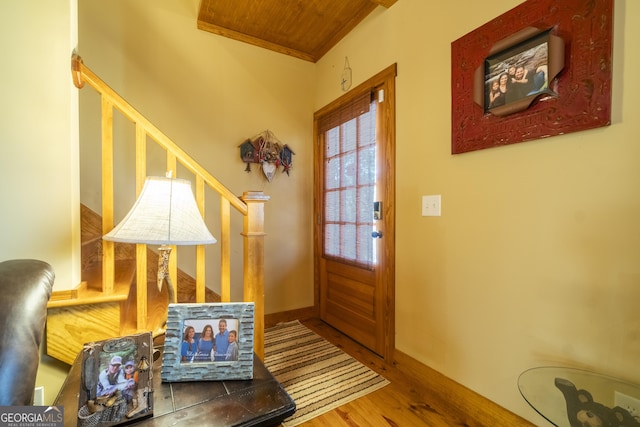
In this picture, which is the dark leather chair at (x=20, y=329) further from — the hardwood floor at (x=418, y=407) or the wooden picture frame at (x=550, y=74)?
the wooden picture frame at (x=550, y=74)

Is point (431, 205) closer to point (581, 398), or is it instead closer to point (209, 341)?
point (581, 398)

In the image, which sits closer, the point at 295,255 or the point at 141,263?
the point at 141,263

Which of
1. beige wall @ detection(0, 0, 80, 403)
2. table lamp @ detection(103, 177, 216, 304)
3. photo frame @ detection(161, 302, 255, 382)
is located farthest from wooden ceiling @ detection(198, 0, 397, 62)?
photo frame @ detection(161, 302, 255, 382)

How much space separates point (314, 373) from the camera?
76.2 inches

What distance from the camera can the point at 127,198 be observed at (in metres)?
2.13

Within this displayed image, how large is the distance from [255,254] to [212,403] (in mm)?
717

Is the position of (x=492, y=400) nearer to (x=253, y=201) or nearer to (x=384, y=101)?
(x=253, y=201)

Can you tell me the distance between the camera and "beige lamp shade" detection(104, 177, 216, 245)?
2.85 ft

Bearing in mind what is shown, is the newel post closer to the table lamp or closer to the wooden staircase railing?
the wooden staircase railing

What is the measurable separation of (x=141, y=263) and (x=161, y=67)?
183 cm

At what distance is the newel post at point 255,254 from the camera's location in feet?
4.58

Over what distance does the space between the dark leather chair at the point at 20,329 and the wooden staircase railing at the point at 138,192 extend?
0.42 metres

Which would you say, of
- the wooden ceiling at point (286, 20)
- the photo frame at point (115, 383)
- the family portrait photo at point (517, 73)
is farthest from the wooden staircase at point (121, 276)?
the wooden ceiling at point (286, 20)

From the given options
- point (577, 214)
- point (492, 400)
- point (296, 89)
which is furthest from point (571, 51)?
point (296, 89)
